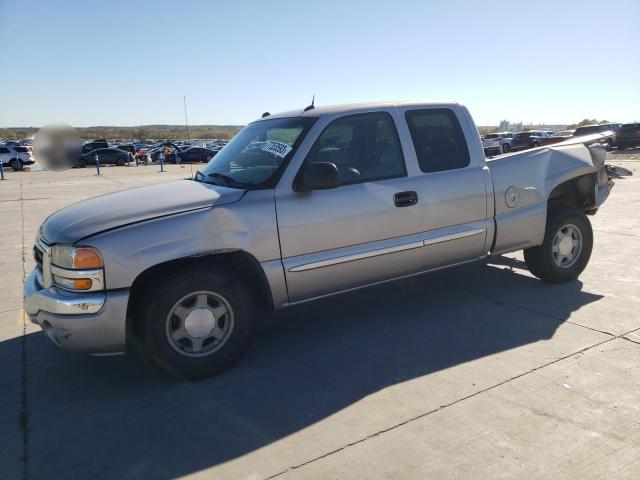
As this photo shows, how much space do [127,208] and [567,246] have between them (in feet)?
14.0

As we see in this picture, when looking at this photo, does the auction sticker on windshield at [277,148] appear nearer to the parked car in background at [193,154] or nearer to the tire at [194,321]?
the tire at [194,321]

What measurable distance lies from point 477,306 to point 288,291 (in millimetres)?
1997

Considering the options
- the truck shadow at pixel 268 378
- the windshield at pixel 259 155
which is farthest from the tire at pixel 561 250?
the windshield at pixel 259 155

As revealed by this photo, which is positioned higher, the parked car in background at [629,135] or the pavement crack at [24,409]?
the parked car in background at [629,135]

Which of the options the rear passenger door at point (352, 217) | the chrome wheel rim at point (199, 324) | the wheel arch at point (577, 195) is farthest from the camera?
the wheel arch at point (577, 195)

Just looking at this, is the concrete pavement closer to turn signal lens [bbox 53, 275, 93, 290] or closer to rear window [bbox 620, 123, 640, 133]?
turn signal lens [bbox 53, 275, 93, 290]

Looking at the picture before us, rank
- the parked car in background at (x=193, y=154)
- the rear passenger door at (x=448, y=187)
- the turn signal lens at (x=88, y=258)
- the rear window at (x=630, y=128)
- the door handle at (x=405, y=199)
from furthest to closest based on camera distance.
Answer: the parked car in background at (x=193, y=154) < the rear window at (x=630, y=128) < the rear passenger door at (x=448, y=187) < the door handle at (x=405, y=199) < the turn signal lens at (x=88, y=258)

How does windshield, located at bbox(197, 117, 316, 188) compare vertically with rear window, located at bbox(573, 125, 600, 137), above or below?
below

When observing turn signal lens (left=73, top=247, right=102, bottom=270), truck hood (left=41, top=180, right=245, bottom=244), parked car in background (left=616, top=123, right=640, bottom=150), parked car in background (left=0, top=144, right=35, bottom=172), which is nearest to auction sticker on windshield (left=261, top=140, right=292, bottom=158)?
truck hood (left=41, top=180, right=245, bottom=244)

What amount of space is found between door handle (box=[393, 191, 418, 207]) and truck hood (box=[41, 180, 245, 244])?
48.9 inches

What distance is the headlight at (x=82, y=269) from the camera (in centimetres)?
326

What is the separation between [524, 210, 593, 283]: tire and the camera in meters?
5.23

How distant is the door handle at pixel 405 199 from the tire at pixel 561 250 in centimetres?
178

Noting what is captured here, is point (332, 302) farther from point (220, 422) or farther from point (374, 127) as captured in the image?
point (220, 422)
